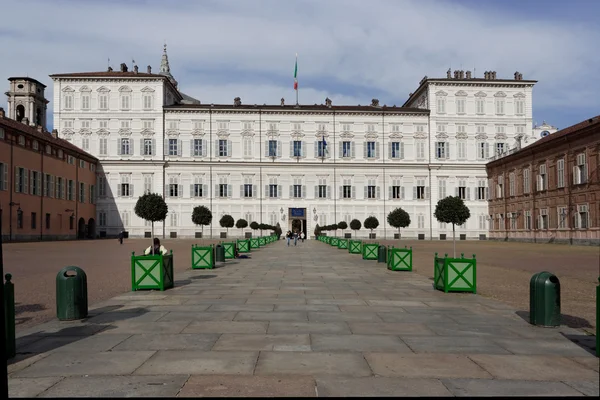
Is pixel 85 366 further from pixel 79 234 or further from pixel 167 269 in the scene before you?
pixel 79 234

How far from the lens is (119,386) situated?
5.19m

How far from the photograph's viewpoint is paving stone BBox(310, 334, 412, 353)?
6805mm

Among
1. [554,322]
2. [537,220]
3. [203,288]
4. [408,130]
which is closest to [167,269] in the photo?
[203,288]

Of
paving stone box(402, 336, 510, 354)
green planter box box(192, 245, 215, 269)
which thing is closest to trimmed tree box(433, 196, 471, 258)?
green planter box box(192, 245, 215, 269)

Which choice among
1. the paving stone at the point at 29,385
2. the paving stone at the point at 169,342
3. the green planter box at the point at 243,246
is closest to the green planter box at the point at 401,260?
the paving stone at the point at 169,342

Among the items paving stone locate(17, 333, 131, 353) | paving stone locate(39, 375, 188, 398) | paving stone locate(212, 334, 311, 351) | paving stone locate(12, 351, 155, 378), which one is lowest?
paving stone locate(212, 334, 311, 351)

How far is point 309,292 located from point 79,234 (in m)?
56.4

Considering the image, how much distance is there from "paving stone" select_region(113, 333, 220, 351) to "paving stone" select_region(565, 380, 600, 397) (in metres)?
4.27

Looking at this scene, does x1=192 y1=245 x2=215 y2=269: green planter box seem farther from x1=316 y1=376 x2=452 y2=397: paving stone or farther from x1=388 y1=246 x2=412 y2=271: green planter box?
x1=316 y1=376 x2=452 y2=397: paving stone

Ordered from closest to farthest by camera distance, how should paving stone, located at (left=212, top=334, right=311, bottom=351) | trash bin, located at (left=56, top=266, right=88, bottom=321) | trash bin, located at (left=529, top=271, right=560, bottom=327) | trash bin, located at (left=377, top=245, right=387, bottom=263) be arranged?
paving stone, located at (left=212, top=334, right=311, bottom=351)
trash bin, located at (left=529, top=271, right=560, bottom=327)
trash bin, located at (left=56, top=266, right=88, bottom=321)
trash bin, located at (left=377, top=245, right=387, bottom=263)

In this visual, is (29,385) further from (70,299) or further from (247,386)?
(70,299)

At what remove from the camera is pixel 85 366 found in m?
5.97

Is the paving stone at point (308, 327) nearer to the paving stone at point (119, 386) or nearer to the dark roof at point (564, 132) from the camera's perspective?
the paving stone at point (119, 386)

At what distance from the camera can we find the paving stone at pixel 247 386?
16.1 ft
